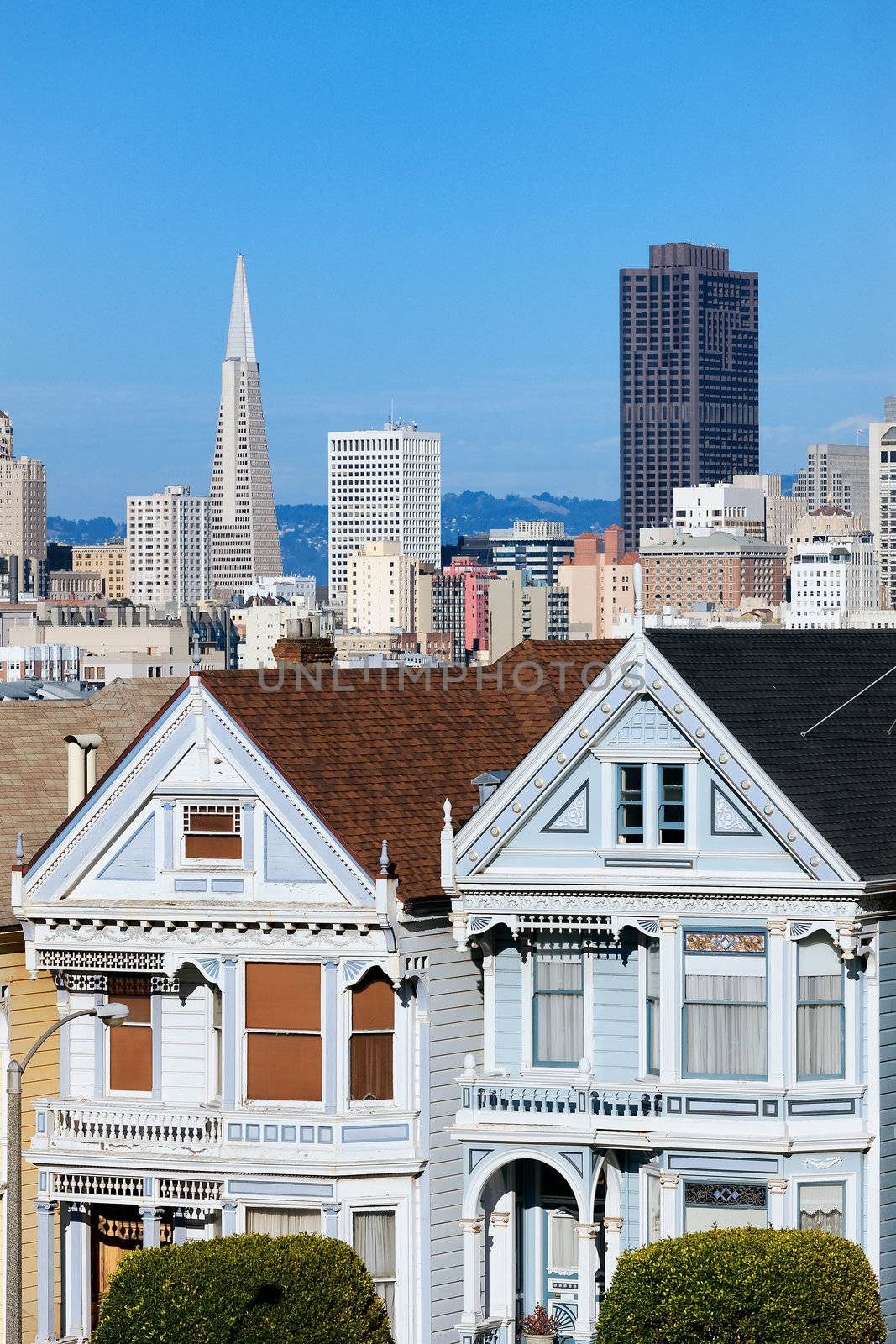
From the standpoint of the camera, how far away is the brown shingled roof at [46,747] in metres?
35.4

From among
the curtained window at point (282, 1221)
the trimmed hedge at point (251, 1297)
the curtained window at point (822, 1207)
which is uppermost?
the curtained window at point (822, 1207)

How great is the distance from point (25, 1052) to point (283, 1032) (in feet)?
12.3

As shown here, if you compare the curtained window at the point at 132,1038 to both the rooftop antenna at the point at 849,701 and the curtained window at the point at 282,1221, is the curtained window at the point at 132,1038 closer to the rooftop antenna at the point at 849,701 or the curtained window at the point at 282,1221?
the curtained window at the point at 282,1221

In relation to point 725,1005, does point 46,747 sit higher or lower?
higher

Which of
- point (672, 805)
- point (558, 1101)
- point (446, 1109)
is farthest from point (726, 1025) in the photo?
point (446, 1109)

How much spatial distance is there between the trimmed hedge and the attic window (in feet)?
13.6

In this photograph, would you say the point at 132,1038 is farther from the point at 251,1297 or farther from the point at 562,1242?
the point at 562,1242

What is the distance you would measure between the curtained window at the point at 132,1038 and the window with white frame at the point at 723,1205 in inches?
252

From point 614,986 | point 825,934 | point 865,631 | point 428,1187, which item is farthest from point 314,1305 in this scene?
point 865,631

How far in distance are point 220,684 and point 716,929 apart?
6.24 meters

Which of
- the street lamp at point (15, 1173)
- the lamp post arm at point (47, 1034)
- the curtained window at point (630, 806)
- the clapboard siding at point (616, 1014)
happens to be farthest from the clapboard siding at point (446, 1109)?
the lamp post arm at point (47, 1034)

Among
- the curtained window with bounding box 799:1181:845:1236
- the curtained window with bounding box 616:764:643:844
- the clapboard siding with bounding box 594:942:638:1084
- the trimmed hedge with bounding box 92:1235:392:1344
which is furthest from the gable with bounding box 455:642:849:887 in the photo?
the trimmed hedge with bounding box 92:1235:392:1344

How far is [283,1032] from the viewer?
3102 centimetres

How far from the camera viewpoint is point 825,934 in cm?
2909
